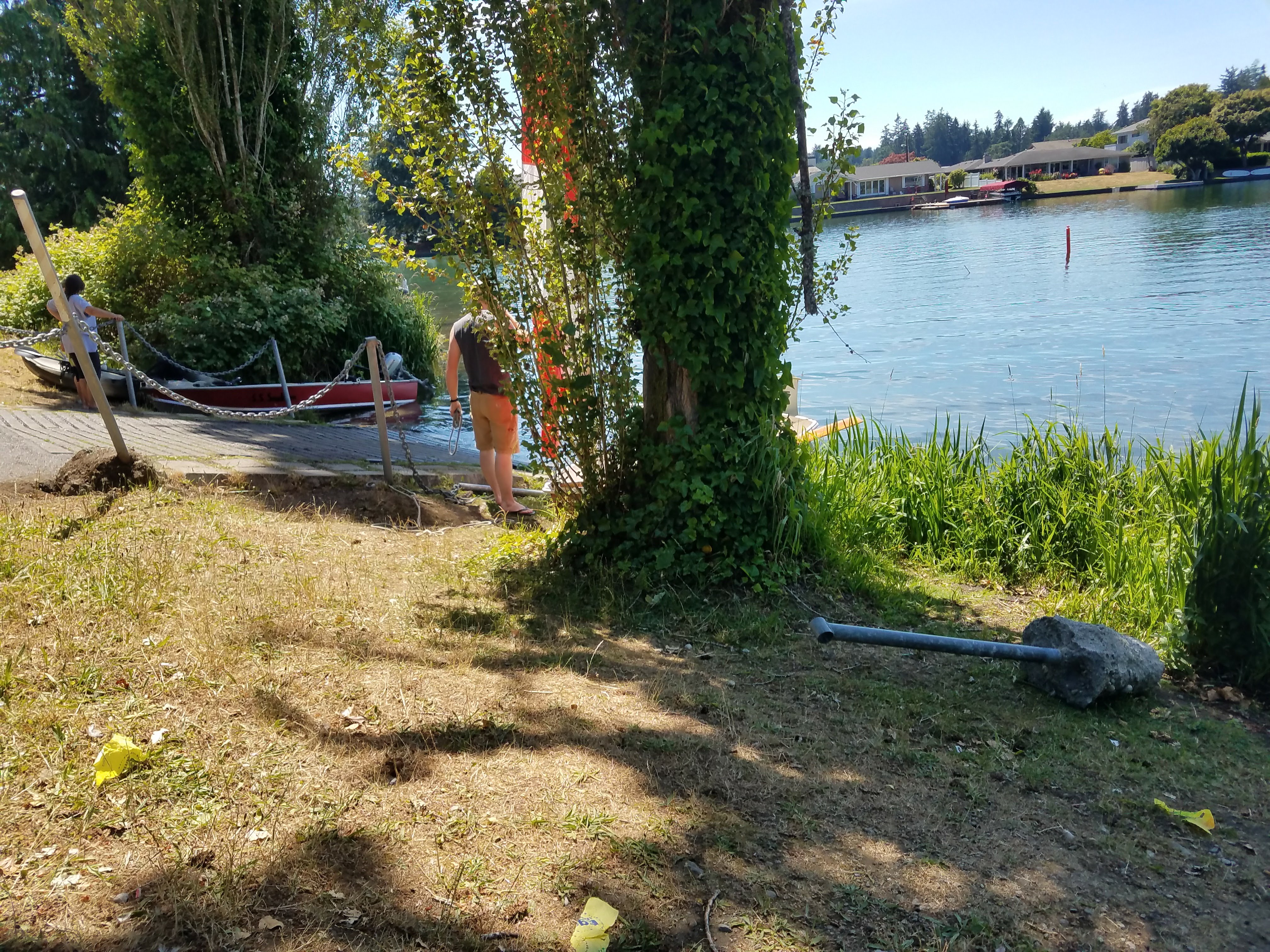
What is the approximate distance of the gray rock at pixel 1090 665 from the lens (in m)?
4.42

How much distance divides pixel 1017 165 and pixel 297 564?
123 m

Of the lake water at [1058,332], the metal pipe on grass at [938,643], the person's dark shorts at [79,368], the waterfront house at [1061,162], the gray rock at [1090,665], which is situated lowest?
the lake water at [1058,332]

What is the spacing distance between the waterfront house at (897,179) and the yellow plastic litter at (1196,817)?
383 feet

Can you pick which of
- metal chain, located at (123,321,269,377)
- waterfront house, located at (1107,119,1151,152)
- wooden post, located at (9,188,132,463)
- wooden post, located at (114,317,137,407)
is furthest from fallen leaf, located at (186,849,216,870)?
waterfront house, located at (1107,119,1151,152)

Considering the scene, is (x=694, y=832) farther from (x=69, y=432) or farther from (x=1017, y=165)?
(x=1017, y=165)

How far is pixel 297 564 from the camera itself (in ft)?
18.5

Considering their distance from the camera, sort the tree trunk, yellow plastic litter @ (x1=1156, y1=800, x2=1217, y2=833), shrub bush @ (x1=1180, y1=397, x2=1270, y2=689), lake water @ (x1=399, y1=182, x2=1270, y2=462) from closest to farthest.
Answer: yellow plastic litter @ (x1=1156, y1=800, x2=1217, y2=833), shrub bush @ (x1=1180, y1=397, x2=1270, y2=689), the tree trunk, lake water @ (x1=399, y1=182, x2=1270, y2=462)

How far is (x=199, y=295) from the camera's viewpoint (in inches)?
647

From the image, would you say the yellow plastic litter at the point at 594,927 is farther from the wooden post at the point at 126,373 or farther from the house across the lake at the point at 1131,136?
the house across the lake at the point at 1131,136

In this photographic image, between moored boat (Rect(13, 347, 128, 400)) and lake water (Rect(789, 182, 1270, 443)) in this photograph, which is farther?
lake water (Rect(789, 182, 1270, 443))

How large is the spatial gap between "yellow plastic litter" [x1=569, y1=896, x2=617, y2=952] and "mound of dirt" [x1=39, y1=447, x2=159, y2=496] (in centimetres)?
581

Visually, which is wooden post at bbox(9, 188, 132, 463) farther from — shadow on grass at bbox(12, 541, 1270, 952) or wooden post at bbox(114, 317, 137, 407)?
wooden post at bbox(114, 317, 137, 407)

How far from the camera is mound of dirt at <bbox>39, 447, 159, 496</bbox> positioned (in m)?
7.07

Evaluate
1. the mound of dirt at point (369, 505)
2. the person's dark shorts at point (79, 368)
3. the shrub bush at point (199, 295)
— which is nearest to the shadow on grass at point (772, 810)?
the mound of dirt at point (369, 505)
